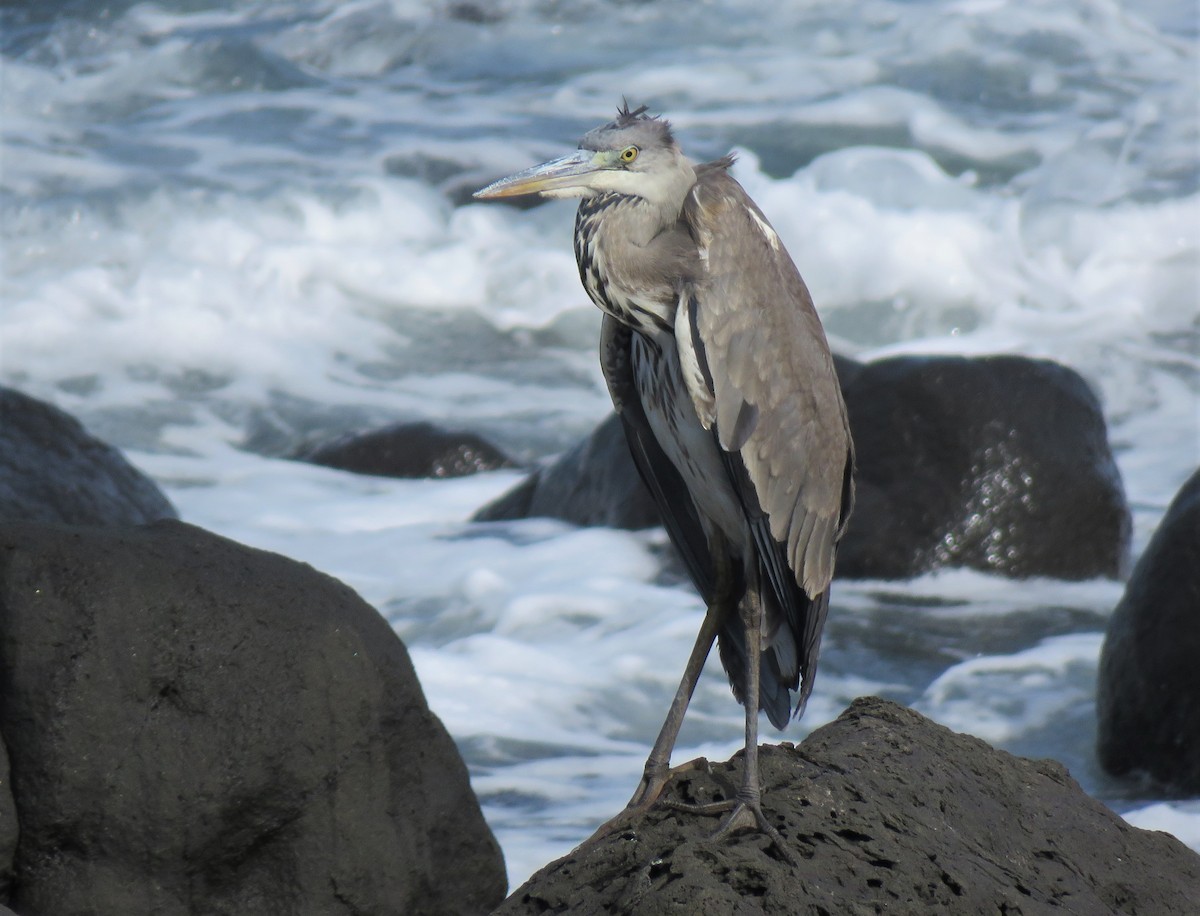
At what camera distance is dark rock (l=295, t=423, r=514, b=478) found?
10039mm

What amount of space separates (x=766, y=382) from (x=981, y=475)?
440 cm

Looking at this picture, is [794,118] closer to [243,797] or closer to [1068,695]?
[1068,695]

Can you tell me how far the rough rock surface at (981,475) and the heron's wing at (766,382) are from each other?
→ 4.11 metres

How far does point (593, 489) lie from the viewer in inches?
341

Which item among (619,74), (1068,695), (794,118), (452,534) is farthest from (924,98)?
(1068,695)

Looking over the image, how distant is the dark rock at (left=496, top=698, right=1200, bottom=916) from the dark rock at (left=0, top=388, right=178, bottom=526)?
3183mm

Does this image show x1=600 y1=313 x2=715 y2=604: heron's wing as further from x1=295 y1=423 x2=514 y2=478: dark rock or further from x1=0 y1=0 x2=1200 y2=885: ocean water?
x1=295 y1=423 x2=514 y2=478: dark rock

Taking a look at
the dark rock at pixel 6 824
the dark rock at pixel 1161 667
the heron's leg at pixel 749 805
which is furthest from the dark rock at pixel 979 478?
the dark rock at pixel 6 824

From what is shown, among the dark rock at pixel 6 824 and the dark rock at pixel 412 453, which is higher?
the dark rock at pixel 6 824

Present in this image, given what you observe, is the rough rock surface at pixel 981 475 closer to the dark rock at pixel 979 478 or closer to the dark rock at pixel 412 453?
the dark rock at pixel 979 478

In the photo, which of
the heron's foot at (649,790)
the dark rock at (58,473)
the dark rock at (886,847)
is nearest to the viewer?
the dark rock at (886,847)

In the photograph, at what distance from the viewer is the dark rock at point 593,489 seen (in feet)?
27.7

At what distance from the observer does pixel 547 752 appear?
6.60m

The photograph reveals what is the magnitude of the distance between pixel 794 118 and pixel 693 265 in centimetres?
1420
